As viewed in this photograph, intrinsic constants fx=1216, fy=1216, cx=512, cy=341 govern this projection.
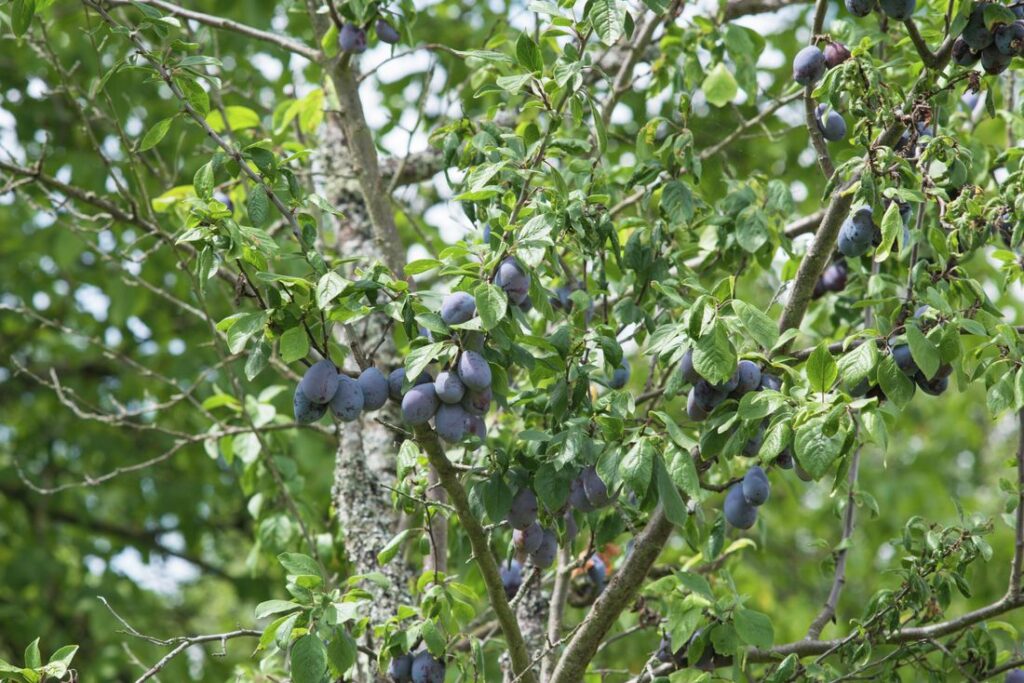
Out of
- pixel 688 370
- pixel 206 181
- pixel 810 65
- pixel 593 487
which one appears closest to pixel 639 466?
→ pixel 593 487

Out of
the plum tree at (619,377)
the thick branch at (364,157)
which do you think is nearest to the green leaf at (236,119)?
the thick branch at (364,157)

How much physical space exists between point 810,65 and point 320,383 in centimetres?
117

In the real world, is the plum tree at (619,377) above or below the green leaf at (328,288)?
above

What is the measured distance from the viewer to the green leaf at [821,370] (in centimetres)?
200

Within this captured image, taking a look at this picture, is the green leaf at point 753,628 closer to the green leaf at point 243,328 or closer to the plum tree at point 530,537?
the plum tree at point 530,537

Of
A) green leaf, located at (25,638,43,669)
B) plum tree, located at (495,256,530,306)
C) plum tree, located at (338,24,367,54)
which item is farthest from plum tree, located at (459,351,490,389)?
plum tree, located at (338,24,367,54)

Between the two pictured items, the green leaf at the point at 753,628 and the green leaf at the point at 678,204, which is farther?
the green leaf at the point at 678,204

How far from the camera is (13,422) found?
21.7 ft

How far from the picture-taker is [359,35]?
109 inches

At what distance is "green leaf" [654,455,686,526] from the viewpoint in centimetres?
195

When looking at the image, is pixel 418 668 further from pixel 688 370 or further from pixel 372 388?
pixel 688 370

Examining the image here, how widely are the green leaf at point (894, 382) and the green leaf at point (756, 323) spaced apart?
0.21 meters

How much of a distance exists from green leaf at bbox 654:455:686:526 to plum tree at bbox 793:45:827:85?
90 cm

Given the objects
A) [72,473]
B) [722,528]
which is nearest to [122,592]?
[72,473]
